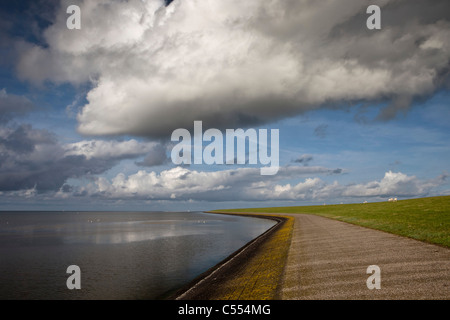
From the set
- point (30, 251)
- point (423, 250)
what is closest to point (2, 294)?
point (30, 251)

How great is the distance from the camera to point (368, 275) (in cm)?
1274

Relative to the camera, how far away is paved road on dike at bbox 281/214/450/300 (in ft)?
34.4

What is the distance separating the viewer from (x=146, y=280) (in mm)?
20891

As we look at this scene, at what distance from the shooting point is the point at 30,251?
35531 millimetres

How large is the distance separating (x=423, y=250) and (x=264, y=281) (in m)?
9.73

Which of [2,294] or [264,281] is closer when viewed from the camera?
[264,281]

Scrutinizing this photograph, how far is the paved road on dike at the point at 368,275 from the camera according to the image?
10.5 meters
